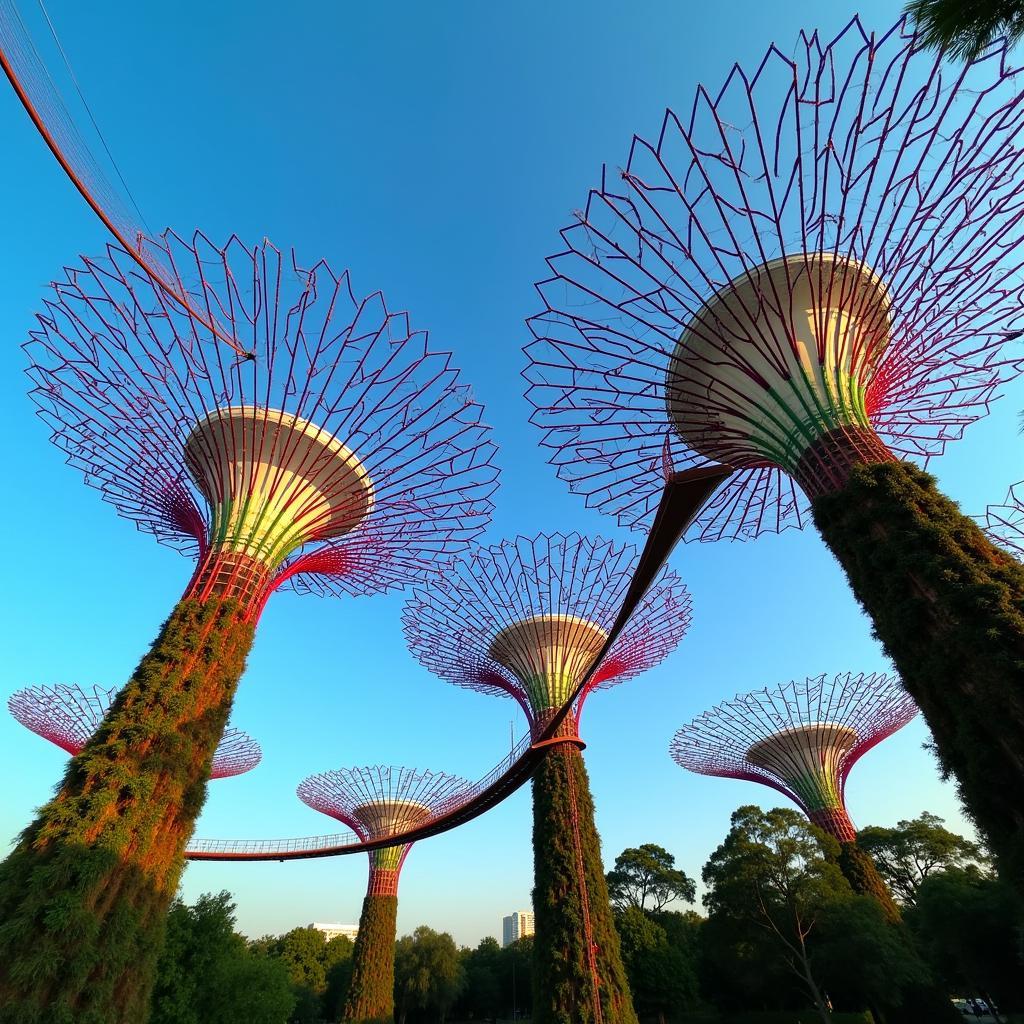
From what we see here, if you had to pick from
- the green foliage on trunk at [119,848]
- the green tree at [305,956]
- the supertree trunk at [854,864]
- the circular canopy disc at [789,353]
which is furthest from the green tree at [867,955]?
the green tree at [305,956]

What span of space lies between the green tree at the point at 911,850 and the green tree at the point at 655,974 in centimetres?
1565

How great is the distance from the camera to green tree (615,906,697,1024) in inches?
1305

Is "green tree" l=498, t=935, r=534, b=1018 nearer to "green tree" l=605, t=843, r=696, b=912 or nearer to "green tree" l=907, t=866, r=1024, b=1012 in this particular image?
"green tree" l=605, t=843, r=696, b=912

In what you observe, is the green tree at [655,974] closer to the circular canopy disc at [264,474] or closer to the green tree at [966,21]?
the circular canopy disc at [264,474]

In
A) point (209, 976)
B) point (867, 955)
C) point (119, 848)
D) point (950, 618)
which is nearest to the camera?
point (950, 618)

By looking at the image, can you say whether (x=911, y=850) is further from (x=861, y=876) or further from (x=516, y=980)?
(x=516, y=980)

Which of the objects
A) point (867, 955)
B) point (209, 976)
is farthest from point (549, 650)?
point (867, 955)

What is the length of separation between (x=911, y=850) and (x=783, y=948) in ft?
75.3

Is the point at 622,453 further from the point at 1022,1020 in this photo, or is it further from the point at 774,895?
the point at 1022,1020

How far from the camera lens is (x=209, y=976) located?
19250 millimetres

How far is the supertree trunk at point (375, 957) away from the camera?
28.2m

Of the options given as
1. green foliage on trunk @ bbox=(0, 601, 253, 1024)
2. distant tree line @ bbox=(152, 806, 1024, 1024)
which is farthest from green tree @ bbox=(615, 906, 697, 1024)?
green foliage on trunk @ bbox=(0, 601, 253, 1024)

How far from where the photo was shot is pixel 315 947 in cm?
5622

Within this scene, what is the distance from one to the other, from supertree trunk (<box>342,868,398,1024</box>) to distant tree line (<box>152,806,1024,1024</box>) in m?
4.16
